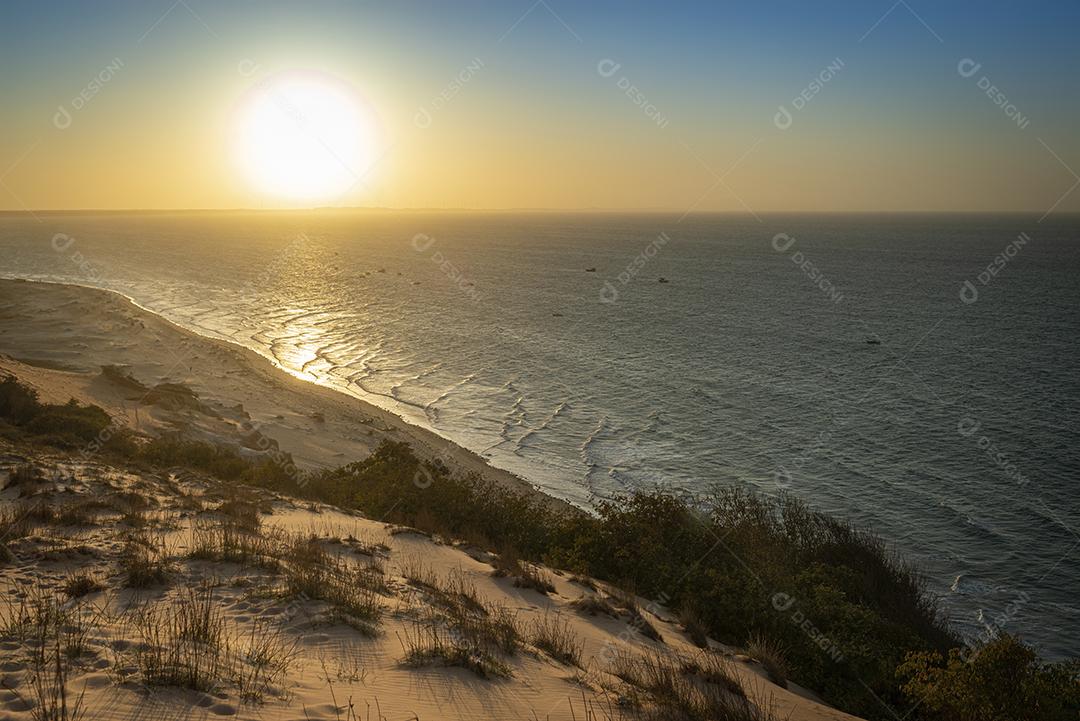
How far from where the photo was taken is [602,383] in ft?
142

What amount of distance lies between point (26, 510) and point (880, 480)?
2947cm

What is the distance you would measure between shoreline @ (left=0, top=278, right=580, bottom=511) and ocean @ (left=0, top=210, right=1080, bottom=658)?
233 centimetres

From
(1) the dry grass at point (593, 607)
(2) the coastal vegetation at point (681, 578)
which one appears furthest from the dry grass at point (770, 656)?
(1) the dry grass at point (593, 607)

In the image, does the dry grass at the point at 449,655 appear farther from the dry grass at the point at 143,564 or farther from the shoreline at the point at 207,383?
the shoreline at the point at 207,383

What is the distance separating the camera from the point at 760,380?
4350 cm

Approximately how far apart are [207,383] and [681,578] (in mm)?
32876

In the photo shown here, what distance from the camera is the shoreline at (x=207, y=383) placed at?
2791 centimetres

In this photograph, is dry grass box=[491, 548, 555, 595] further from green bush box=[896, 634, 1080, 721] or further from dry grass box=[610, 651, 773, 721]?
green bush box=[896, 634, 1080, 721]

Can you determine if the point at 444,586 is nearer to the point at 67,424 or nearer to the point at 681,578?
the point at 681,578

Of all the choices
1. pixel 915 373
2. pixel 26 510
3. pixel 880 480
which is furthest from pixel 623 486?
pixel 915 373

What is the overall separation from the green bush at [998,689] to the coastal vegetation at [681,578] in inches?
0.8

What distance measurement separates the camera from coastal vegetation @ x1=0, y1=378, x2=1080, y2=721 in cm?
885

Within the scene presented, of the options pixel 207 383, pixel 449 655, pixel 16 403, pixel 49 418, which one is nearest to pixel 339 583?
pixel 449 655

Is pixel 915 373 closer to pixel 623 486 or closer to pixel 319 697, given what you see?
pixel 623 486
